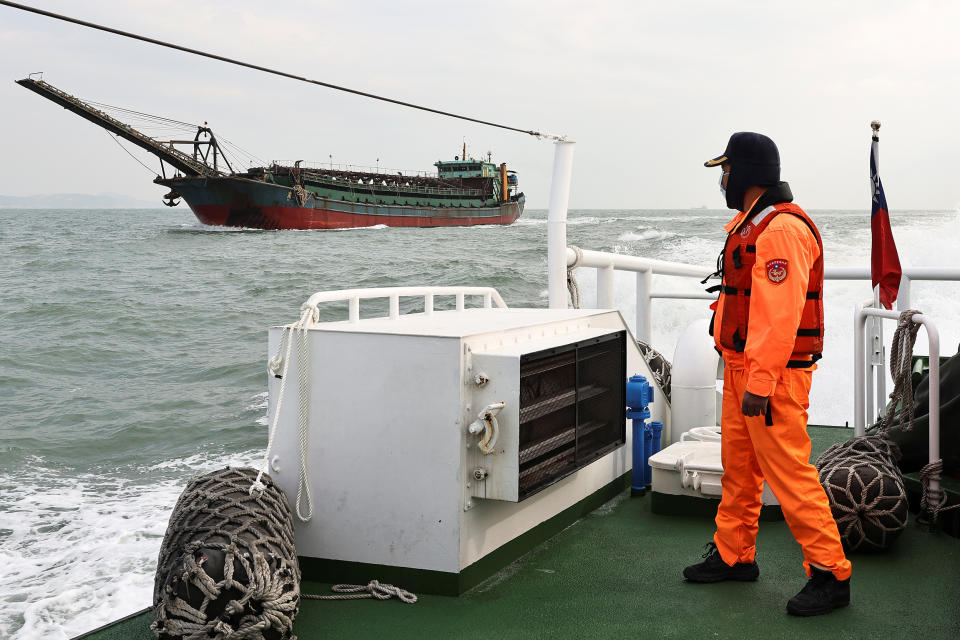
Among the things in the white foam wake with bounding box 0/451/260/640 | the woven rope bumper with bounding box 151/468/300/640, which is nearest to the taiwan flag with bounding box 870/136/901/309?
the woven rope bumper with bounding box 151/468/300/640

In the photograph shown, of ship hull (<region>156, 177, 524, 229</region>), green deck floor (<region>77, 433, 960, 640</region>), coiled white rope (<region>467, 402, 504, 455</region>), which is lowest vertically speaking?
green deck floor (<region>77, 433, 960, 640</region>)

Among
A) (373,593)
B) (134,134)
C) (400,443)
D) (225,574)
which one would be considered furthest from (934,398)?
(134,134)

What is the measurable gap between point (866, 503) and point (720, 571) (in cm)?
63

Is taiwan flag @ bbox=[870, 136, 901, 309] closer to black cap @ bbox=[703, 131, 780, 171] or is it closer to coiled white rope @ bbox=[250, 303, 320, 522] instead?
black cap @ bbox=[703, 131, 780, 171]

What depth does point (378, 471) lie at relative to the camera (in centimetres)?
270

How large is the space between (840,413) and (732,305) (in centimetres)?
933

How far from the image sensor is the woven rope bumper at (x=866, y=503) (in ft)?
9.68

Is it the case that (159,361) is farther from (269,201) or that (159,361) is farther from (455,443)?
(269,201)

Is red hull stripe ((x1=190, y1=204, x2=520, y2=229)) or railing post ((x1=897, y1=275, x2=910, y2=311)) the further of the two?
red hull stripe ((x1=190, y1=204, x2=520, y2=229))

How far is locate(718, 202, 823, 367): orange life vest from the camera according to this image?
244 cm

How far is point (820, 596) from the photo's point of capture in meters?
2.49

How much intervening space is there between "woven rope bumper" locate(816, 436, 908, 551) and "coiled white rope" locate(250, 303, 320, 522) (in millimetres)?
1860

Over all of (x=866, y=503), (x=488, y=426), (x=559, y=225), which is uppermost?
(x=559, y=225)

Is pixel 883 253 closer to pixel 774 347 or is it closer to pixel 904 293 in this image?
pixel 904 293
